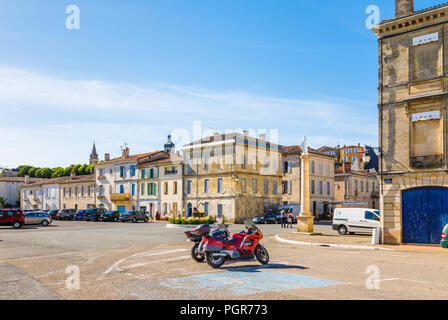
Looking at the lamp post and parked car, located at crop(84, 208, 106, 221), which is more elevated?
the lamp post

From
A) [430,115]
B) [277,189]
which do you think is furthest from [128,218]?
[430,115]

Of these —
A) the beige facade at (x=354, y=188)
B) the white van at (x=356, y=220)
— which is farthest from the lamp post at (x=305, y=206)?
the beige facade at (x=354, y=188)

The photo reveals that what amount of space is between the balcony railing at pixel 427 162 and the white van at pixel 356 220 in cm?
742

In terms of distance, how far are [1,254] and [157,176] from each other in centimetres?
4092

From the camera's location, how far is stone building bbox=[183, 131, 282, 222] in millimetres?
47250

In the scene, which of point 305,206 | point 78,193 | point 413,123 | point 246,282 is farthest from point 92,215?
point 246,282

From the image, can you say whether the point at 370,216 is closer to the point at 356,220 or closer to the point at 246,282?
the point at 356,220

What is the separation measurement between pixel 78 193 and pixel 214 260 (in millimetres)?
64839

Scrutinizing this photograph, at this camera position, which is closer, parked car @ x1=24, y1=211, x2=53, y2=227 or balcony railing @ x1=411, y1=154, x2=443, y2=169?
balcony railing @ x1=411, y1=154, x2=443, y2=169

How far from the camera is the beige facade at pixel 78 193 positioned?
2704 inches

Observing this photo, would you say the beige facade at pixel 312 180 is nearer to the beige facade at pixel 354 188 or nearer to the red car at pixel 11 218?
the beige facade at pixel 354 188

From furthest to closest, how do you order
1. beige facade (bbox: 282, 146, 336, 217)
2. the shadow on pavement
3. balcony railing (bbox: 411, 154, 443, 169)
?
beige facade (bbox: 282, 146, 336, 217) → balcony railing (bbox: 411, 154, 443, 169) → the shadow on pavement

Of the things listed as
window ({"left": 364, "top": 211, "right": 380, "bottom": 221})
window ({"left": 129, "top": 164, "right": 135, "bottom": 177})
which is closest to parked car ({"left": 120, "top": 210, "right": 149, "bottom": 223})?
window ({"left": 129, "top": 164, "right": 135, "bottom": 177})

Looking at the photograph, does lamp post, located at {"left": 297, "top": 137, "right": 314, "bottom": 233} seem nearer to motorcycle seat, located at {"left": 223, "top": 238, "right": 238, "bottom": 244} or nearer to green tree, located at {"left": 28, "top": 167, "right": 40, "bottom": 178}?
motorcycle seat, located at {"left": 223, "top": 238, "right": 238, "bottom": 244}
